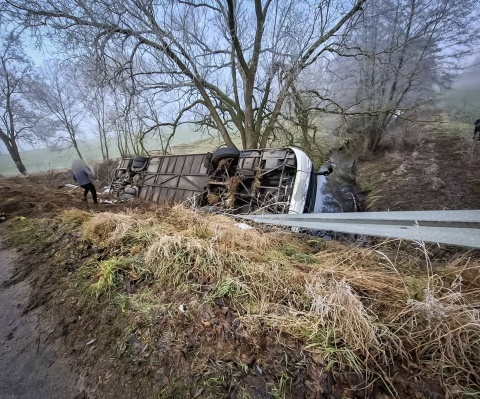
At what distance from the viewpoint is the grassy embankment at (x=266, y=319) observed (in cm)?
127

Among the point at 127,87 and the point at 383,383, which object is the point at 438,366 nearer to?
the point at 383,383

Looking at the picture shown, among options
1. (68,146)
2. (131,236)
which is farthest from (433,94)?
(68,146)

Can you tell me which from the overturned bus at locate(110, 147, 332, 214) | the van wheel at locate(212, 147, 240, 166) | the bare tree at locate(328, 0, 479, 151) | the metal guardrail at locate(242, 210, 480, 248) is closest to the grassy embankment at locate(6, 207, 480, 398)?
the metal guardrail at locate(242, 210, 480, 248)

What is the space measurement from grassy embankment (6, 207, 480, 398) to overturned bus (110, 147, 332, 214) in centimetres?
242

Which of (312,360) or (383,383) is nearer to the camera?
(383,383)

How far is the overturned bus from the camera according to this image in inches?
195

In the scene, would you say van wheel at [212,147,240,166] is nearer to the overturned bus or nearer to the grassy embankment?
the overturned bus

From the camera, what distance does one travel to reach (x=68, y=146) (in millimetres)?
18219

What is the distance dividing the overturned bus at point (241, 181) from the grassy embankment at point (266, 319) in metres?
2.42

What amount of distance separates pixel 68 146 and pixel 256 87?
18.8 metres

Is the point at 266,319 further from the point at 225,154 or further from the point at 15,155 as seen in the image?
the point at 15,155

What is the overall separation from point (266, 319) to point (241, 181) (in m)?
4.14

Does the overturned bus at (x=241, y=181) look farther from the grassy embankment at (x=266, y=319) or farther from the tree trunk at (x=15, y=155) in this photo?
the tree trunk at (x=15, y=155)

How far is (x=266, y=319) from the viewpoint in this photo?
1603 mm
